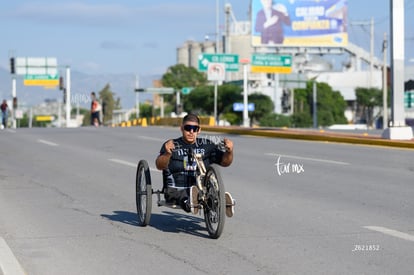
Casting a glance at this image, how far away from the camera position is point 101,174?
17.7 m

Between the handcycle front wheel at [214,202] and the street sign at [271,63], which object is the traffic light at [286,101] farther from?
the handcycle front wheel at [214,202]

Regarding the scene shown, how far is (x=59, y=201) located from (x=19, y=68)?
77169 millimetres

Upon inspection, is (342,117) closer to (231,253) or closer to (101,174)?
(101,174)

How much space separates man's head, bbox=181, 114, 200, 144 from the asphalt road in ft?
3.54

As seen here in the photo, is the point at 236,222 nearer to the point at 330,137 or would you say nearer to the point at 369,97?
the point at 330,137

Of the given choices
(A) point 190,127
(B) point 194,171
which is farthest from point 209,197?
(A) point 190,127

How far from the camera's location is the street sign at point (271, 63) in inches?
2660

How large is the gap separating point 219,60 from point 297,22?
7648mm

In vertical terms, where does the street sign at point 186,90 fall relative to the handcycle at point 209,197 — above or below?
above

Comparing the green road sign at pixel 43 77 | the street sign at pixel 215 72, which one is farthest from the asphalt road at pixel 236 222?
the green road sign at pixel 43 77

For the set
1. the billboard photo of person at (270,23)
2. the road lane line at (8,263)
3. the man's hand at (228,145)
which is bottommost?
the road lane line at (8,263)

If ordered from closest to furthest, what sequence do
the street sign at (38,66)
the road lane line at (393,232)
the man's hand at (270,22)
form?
the road lane line at (393,232) → the man's hand at (270,22) → the street sign at (38,66)

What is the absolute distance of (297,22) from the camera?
72750 mm

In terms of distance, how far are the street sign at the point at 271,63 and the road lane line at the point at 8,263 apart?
193 ft
